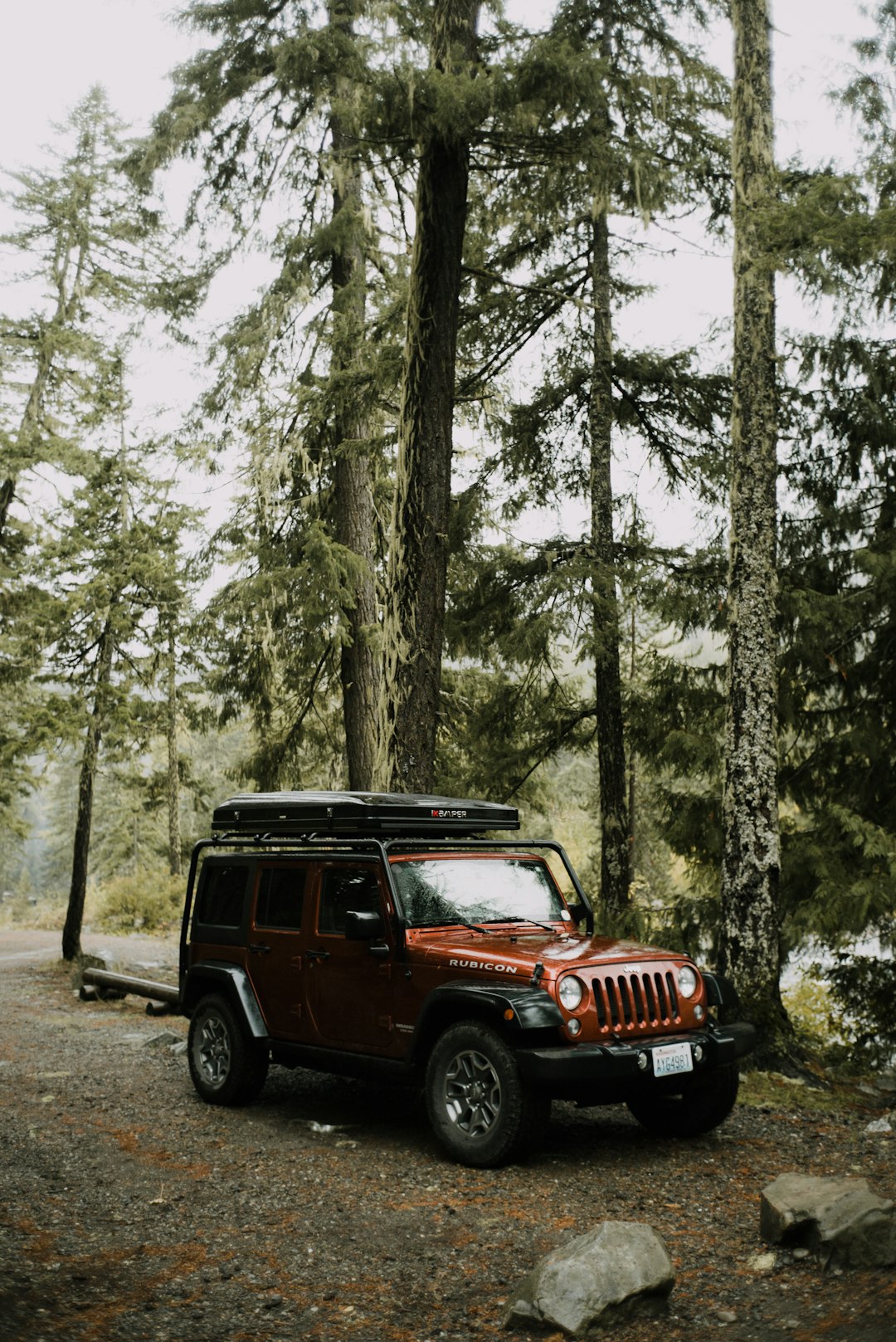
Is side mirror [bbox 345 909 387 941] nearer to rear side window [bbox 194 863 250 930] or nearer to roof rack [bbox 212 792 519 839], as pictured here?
roof rack [bbox 212 792 519 839]

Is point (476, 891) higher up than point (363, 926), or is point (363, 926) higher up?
point (476, 891)

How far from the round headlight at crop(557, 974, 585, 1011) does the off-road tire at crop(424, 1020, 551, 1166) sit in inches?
16.4

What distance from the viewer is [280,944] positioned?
26.3ft

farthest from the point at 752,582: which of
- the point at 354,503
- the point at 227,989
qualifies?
the point at 354,503

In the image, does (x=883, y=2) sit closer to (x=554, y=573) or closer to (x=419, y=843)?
(x=554, y=573)

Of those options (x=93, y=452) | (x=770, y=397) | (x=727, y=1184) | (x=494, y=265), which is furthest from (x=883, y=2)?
(x=93, y=452)

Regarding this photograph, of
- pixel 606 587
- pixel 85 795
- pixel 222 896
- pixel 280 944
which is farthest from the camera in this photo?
pixel 85 795

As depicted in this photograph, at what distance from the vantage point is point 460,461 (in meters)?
17.7

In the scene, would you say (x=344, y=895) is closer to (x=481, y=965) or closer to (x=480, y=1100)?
(x=481, y=965)

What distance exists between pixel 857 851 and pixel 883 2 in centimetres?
842

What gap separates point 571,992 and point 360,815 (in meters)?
2.04

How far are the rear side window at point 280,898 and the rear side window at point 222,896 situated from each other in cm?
25

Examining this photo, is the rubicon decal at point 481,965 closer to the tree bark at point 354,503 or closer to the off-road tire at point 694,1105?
the off-road tire at point 694,1105

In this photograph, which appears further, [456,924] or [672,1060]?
[456,924]
